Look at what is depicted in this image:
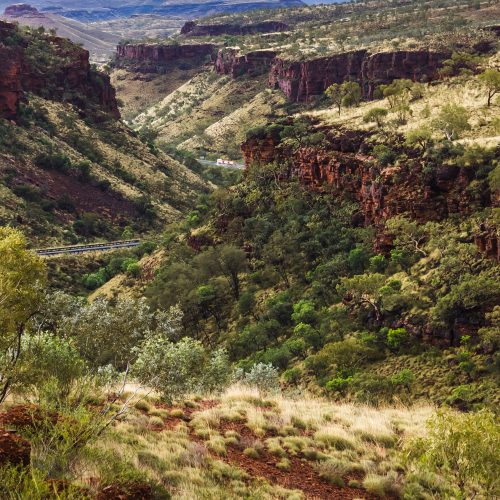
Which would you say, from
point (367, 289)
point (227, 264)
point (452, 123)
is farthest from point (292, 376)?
point (452, 123)

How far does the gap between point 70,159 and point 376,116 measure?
178 feet

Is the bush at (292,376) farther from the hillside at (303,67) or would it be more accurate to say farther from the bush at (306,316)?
the hillside at (303,67)

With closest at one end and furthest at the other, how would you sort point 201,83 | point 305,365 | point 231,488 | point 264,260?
point 231,488 < point 305,365 < point 264,260 < point 201,83

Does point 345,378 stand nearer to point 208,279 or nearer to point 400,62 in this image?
point 208,279

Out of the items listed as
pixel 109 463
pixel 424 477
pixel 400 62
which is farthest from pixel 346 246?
pixel 400 62

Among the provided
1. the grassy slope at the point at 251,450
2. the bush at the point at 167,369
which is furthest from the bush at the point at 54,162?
the grassy slope at the point at 251,450

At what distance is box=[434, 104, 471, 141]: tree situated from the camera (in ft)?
155

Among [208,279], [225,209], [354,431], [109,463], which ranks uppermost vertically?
[109,463]

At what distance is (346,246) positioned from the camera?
48344mm

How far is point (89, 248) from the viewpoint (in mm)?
73000

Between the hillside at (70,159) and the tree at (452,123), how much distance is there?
47.2 m

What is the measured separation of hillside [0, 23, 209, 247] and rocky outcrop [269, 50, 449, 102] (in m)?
42.7

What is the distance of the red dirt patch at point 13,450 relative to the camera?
30.1 feet

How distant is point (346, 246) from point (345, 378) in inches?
665
